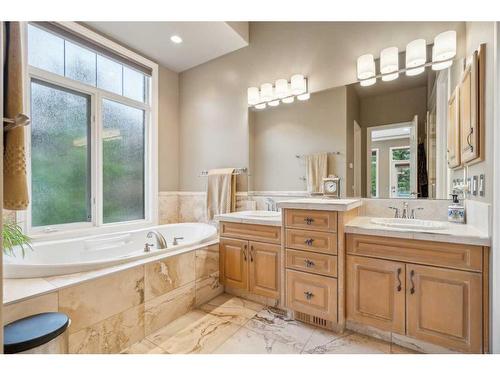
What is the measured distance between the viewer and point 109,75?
107 inches

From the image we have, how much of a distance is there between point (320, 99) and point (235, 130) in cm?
105

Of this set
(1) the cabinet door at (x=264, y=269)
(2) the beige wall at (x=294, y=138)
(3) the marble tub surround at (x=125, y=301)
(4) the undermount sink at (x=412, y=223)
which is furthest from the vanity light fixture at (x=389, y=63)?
(3) the marble tub surround at (x=125, y=301)

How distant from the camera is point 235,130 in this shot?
2955mm

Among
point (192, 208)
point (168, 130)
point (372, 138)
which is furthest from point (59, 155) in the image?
point (372, 138)

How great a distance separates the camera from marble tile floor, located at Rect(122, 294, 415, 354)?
5.15ft

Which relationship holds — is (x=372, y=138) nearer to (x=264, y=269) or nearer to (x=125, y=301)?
(x=264, y=269)

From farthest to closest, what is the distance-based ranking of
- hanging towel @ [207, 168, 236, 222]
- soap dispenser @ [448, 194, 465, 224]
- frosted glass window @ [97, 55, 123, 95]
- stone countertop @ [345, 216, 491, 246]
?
hanging towel @ [207, 168, 236, 222] → frosted glass window @ [97, 55, 123, 95] → soap dispenser @ [448, 194, 465, 224] → stone countertop @ [345, 216, 491, 246]

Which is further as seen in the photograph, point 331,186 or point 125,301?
point 331,186

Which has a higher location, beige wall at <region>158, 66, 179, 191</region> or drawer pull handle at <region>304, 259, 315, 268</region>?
beige wall at <region>158, 66, 179, 191</region>

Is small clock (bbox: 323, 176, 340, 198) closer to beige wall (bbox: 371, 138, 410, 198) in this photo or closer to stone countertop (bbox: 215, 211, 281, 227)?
beige wall (bbox: 371, 138, 410, 198)

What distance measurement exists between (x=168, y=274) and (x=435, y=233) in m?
1.80

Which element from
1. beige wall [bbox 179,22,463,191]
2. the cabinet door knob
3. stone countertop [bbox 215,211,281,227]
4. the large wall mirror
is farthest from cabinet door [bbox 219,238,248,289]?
beige wall [bbox 179,22,463,191]

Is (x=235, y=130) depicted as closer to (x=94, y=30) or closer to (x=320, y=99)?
(x=320, y=99)

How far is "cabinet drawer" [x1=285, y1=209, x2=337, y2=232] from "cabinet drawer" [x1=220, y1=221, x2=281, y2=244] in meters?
0.17
